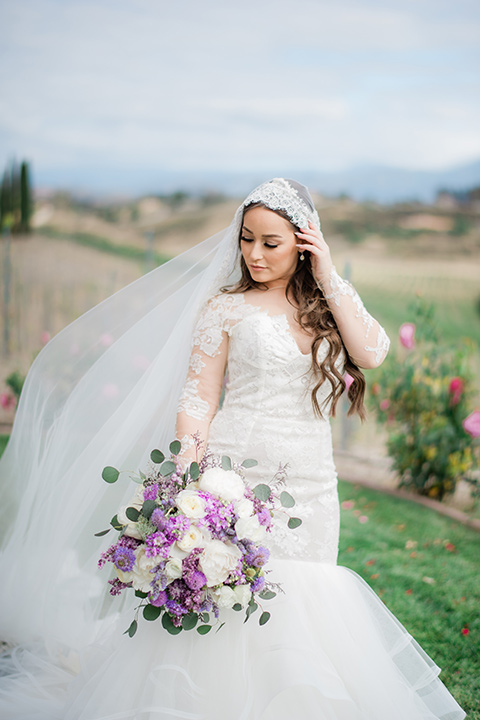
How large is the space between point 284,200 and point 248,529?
120cm

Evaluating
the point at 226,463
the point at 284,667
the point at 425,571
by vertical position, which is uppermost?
the point at 226,463

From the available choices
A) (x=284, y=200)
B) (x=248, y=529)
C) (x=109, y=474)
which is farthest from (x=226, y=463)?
(x=284, y=200)

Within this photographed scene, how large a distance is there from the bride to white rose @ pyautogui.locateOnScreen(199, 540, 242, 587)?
15.6 inches

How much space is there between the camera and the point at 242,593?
1768mm

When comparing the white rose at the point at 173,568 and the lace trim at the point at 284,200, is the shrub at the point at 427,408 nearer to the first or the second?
the lace trim at the point at 284,200

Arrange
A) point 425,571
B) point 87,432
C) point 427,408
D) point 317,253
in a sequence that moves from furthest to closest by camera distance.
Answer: point 427,408, point 425,571, point 87,432, point 317,253

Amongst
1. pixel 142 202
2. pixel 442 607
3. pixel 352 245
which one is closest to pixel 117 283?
pixel 142 202

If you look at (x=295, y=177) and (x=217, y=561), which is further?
(x=295, y=177)

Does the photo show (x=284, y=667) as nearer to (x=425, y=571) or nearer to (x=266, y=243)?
(x=266, y=243)

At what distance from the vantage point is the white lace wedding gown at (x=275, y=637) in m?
1.93

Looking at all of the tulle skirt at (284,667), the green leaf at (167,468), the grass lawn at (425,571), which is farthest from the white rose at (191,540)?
the grass lawn at (425,571)

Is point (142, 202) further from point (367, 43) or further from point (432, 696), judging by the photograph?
point (432, 696)

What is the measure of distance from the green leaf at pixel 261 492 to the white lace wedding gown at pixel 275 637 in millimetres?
120

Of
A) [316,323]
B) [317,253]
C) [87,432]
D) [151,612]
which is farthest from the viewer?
[87,432]
